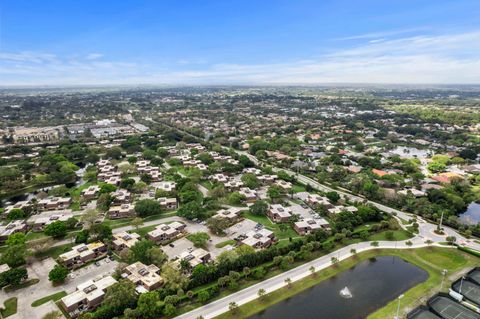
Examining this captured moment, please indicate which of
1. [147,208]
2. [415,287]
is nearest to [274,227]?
[415,287]

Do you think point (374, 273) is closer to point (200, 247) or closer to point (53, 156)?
point (200, 247)

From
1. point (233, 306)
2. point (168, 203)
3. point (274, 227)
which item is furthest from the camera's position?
point (168, 203)

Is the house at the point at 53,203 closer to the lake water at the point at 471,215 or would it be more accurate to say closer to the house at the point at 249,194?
the house at the point at 249,194

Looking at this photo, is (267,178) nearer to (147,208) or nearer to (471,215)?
(147,208)

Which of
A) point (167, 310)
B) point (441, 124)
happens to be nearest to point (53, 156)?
point (167, 310)

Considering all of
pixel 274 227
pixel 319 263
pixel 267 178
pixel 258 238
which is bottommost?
pixel 319 263

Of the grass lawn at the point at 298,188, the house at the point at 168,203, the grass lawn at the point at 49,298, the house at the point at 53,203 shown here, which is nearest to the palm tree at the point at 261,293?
the grass lawn at the point at 49,298

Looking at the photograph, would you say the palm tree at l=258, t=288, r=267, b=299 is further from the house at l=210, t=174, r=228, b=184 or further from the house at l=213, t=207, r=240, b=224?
the house at l=210, t=174, r=228, b=184
